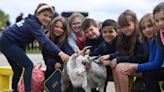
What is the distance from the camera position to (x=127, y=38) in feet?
18.6

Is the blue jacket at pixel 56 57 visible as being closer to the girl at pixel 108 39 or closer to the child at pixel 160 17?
the girl at pixel 108 39

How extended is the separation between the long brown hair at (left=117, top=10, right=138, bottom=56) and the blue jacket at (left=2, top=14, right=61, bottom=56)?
75 cm

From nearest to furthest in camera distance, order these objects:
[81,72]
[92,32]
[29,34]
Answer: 1. [81,72]
2. [92,32]
3. [29,34]

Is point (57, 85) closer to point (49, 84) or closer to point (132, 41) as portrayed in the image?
point (49, 84)

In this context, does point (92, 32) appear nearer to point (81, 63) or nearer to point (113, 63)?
point (113, 63)

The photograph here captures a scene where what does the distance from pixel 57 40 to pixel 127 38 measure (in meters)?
1.09

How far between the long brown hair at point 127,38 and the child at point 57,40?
848mm

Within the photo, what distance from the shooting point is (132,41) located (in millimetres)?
5602

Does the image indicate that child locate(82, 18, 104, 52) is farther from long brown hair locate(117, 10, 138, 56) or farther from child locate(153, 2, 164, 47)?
child locate(153, 2, 164, 47)

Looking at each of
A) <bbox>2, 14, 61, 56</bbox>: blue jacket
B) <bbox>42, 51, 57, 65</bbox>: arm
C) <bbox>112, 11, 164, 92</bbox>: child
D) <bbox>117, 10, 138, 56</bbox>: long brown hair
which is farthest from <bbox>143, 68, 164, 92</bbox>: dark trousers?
<bbox>42, 51, 57, 65</bbox>: arm

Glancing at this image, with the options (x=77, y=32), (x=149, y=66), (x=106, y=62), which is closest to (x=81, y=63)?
(x=106, y=62)

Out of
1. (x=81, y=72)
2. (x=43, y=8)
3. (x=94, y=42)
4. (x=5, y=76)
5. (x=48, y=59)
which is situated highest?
(x=43, y=8)

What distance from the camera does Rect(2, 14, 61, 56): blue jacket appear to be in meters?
5.98

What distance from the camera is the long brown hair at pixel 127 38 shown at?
561 cm
